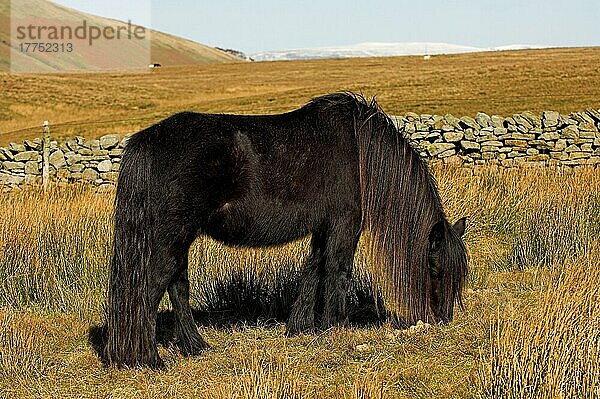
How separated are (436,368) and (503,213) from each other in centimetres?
499

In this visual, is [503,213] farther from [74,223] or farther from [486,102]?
[486,102]

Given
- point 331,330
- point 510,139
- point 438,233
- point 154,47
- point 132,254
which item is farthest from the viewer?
point 154,47

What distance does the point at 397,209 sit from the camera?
225 inches

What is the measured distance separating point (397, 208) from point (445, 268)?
590 mm

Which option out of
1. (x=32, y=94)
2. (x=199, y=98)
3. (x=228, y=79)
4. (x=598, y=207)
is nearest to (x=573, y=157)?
(x=598, y=207)

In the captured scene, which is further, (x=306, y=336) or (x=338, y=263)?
(x=306, y=336)

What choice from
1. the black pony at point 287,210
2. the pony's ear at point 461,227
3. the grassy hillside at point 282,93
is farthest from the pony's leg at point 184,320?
the grassy hillside at point 282,93

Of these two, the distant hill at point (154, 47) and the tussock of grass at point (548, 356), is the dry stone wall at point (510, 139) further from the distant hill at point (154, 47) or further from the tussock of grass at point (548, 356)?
the distant hill at point (154, 47)

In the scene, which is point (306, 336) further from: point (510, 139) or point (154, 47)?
point (154, 47)

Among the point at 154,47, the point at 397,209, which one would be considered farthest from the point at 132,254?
the point at 154,47

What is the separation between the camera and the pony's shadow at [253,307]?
6.52 m

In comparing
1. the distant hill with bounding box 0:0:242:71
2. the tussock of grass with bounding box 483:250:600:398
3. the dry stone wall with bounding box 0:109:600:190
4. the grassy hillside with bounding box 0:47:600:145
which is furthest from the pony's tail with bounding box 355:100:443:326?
the distant hill with bounding box 0:0:242:71

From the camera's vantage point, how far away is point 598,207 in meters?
9.31

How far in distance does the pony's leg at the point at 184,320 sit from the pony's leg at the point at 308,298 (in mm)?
778
